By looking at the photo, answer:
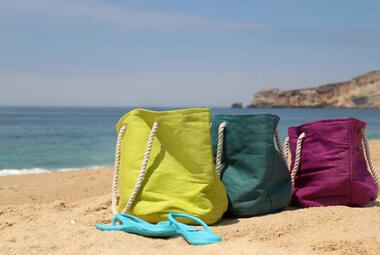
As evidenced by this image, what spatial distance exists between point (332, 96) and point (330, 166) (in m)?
89.5

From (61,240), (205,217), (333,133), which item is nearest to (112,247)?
(61,240)

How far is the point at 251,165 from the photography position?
9.41 feet

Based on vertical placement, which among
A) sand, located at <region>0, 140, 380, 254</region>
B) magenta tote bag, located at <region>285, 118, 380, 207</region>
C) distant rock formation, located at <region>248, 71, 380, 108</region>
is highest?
distant rock formation, located at <region>248, 71, 380, 108</region>

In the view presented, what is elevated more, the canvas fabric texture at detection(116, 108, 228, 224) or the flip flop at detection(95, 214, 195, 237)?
the canvas fabric texture at detection(116, 108, 228, 224)

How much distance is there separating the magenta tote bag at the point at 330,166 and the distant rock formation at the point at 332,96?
263ft

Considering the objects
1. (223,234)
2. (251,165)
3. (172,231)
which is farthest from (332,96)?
(172,231)

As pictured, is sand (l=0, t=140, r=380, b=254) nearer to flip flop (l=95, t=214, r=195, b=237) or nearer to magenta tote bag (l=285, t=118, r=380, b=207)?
flip flop (l=95, t=214, r=195, b=237)

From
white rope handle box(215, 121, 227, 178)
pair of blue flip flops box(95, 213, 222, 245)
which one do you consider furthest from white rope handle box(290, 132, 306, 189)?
pair of blue flip flops box(95, 213, 222, 245)

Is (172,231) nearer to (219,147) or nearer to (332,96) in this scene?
(219,147)

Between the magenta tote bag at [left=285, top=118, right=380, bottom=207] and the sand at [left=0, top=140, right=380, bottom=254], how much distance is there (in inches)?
8.6

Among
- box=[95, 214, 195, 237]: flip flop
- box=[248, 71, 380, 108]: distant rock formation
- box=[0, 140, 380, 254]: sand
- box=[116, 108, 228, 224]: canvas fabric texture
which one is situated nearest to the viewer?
box=[0, 140, 380, 254]: sand

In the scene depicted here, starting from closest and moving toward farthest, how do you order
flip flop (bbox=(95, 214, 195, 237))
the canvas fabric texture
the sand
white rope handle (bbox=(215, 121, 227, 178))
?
1. the sand
2. flip flop (bbox=(95, 214, 195, 237))
3. the canvas fabric texture
4. white rope handle (bbox=(215, 121, 227, 178))

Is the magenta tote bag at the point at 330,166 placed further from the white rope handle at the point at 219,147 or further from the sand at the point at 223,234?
the white rope handle at the point at 219,147

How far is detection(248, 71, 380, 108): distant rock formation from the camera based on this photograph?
247 ft
